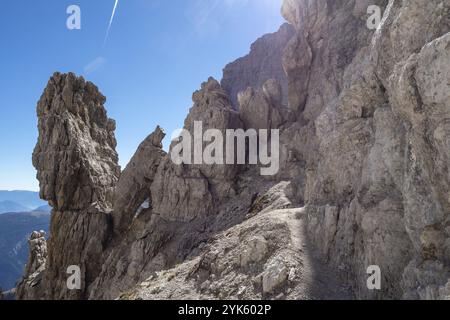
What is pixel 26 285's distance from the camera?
46781 mm

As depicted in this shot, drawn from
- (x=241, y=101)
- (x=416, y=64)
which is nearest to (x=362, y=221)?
(x=416, y=64)

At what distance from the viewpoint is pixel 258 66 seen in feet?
347

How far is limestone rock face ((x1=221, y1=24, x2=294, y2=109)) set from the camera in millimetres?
98312

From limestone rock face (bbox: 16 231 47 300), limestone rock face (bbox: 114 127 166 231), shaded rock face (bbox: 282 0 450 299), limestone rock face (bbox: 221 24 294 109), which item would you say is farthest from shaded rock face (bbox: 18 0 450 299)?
limestone rock face (bbox: 221 24 294 109)

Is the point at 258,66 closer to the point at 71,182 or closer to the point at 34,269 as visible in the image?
the point at 71,182

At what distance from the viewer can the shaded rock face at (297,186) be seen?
1151cm

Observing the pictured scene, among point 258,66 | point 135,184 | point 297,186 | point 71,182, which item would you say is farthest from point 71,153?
point 258,66

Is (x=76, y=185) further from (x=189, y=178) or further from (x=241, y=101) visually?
(x=241, y=101)

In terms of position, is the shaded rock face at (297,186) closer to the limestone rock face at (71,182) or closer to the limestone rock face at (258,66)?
the limestone rock face at (71,182)

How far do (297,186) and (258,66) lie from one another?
82242mm

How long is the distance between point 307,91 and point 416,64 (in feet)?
111

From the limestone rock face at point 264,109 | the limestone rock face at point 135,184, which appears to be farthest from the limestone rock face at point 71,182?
the limestone rock face at point 264,109

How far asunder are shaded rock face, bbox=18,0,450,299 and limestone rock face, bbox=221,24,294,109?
164ft
